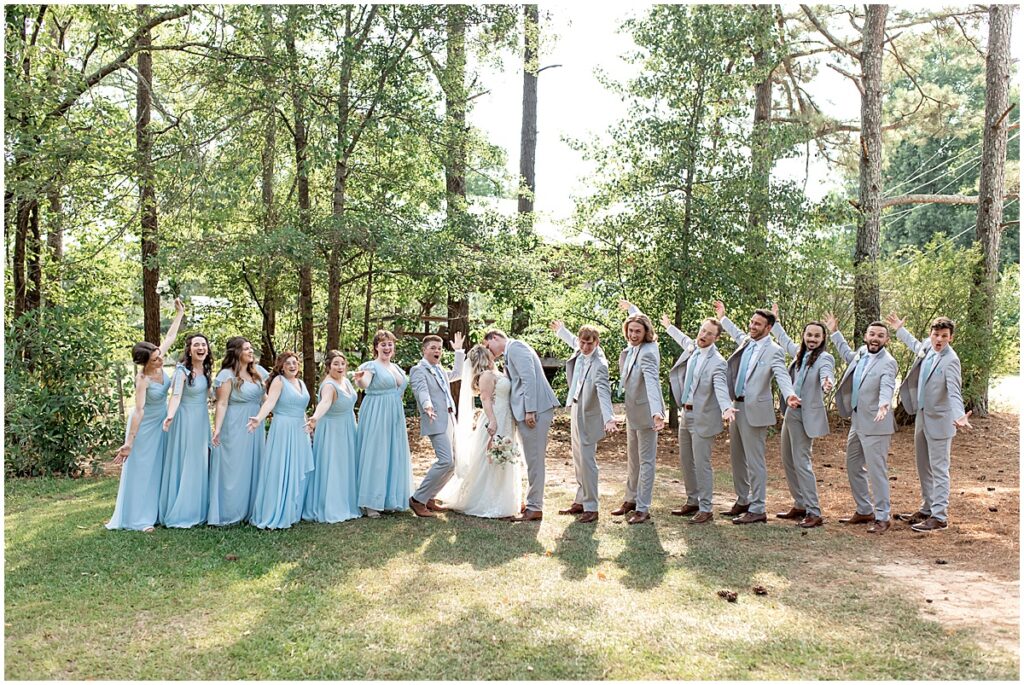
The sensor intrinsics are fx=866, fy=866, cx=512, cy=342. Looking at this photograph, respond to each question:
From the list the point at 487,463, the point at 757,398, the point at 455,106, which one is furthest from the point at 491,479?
the point at 455,106

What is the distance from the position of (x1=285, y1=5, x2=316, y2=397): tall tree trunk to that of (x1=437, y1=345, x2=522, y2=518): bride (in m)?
4.44

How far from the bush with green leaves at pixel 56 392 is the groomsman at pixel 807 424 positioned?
25.5 feet

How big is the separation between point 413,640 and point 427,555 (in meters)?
1.76

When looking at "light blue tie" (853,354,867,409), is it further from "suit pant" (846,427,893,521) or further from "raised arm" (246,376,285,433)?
"raised arm" (246,376,285,433)

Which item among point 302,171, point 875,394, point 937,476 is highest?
point 302,171

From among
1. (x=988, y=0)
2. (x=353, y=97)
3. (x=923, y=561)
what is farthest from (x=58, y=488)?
(x=988, y=0)

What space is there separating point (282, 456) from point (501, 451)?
1.90 metres

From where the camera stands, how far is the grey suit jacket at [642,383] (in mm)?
7582

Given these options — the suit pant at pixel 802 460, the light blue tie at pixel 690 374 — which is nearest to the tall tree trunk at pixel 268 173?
the light blue tie at pixel 690 374

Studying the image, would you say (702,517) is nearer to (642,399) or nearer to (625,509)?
(625,509)

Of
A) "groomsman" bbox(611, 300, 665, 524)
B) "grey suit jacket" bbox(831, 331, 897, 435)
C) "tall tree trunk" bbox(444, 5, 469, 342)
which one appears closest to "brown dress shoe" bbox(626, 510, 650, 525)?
"groomsman" bbox(611, 300, 665, 524)

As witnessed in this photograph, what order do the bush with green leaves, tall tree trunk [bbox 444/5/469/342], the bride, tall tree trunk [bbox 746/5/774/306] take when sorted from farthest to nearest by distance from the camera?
tall tree trunk [bbox 746/5/774/306], tall tree trunk [bbox 444/5/469/342], the bush with green leaves, the bride

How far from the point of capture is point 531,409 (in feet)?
25.1

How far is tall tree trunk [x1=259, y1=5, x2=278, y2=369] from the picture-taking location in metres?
10.8
